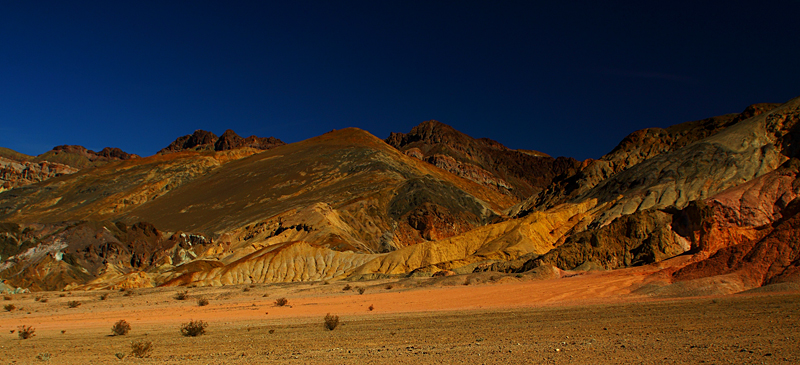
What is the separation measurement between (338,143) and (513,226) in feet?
311

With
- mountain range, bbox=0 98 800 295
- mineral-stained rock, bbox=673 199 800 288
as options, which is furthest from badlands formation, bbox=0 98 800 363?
mountain range, bbox=0 98 800 295

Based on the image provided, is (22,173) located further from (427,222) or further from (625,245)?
(625,245)

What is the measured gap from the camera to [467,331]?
49.5 feet

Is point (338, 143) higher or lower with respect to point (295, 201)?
higher

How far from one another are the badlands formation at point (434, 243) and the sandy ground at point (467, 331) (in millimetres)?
148

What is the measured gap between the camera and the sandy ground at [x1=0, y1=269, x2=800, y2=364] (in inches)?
419

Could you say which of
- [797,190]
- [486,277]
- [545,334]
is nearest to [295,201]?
[486,277]

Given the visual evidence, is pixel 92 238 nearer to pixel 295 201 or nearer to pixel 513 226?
pixel 295 201

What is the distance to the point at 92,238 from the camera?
67000 millimetres

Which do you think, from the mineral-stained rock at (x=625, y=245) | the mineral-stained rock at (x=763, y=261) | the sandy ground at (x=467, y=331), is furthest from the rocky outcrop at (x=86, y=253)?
the mineral-stained rock at (x=763, y=261)

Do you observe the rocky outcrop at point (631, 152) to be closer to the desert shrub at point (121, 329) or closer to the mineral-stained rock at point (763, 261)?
the mineral-stained rock at point (763, 261)

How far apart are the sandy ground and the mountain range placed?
203 inches

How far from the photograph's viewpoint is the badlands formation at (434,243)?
17.4 m

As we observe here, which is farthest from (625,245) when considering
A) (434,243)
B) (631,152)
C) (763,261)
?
(631,152)
